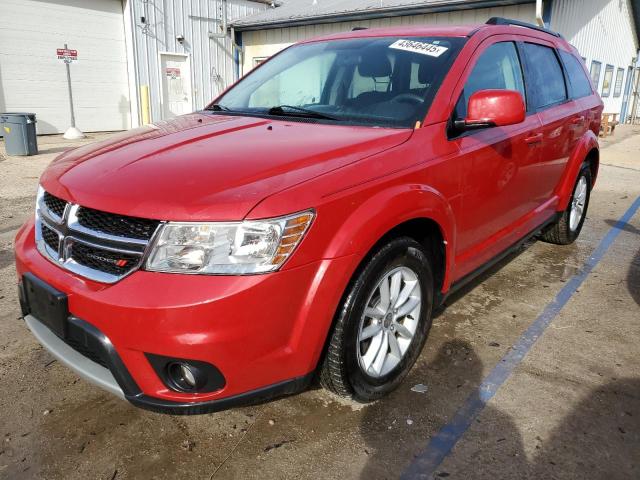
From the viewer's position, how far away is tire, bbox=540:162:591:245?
4652 mm

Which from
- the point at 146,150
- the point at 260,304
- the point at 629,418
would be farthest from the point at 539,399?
the point at 146,150

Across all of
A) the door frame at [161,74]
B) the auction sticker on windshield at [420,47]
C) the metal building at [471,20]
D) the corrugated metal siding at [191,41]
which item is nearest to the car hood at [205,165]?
the auction sticker on windshield at [420,47]

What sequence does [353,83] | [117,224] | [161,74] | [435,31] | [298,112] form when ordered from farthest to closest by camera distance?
[161,74] → [435,31] → [353,83] → [298,112] → [117,224]

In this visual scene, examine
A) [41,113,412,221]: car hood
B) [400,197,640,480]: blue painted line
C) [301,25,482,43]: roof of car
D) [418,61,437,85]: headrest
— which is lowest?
[400,197,640,480]: blue painted line

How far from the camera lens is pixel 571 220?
15.8 ft

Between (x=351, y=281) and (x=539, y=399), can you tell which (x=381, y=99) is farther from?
(x=539, y=399)

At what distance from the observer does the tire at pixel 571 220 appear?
4.65 metres

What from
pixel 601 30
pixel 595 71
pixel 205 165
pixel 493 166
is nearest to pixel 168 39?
pixel 595 71

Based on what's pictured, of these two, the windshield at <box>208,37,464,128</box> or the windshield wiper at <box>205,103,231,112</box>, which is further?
the windshield wiper at <box>205,103,231,112</box>

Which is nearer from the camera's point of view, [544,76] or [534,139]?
[534,139]

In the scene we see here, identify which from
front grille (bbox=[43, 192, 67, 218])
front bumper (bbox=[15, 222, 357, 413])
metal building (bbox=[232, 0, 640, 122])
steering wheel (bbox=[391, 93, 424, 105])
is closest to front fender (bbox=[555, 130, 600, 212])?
steering wheel (bbox=[391, 93, 424, 105])

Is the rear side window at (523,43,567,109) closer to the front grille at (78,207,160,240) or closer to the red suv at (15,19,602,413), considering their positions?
the red suv at (15,19,602,413)

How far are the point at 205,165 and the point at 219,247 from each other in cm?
44

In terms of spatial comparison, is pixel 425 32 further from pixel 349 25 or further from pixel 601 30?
pixel 601 30
